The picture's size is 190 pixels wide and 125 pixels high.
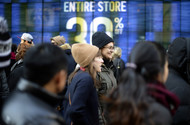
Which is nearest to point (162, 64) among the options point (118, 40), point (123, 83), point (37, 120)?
point (123, 83)

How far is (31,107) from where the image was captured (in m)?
2.24

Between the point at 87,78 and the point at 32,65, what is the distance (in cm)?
199

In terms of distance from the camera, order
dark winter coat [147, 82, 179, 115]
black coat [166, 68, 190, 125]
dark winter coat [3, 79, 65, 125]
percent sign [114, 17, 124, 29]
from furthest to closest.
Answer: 1. percent sign [114, 17, 124, 29]
2. black coat [166, 68, 190, 125]
3. dark winter coat [147, 82, 179, 115]
4. dark winter coat [3, 79, 65, 125]

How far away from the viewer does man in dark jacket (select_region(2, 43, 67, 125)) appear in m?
2.21

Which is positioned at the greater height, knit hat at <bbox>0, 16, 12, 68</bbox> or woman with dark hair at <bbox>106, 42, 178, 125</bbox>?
knit hat at <bbox>0, 16, 12, 68</bbox>

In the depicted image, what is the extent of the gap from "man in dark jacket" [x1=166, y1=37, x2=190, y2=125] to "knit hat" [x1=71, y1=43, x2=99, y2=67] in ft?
3.75

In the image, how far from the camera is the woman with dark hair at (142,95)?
8.02 feet

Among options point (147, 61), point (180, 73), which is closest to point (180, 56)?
point (180, 73)

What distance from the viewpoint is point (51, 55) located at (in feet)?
7.89

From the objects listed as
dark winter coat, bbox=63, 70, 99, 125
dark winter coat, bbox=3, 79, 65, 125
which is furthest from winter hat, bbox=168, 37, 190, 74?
dark winter coat, bbox=3, 79, 65, 125

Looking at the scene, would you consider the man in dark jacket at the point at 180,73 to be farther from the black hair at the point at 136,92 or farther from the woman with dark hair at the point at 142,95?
the black hair at the point at 136,92

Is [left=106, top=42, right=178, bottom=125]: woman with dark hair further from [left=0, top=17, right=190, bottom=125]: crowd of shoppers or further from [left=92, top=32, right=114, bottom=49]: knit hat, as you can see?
[left=92, top=32, right=114, bottom=49]: knit hat

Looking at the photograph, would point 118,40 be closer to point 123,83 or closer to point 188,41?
point 188,41

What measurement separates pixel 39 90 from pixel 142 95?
75 cm
